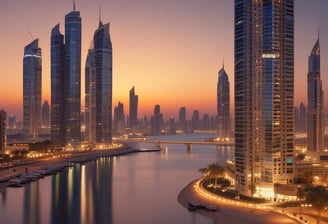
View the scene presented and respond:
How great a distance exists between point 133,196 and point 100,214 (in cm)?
1200

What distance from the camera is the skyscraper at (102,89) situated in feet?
518

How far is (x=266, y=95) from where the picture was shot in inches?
2245

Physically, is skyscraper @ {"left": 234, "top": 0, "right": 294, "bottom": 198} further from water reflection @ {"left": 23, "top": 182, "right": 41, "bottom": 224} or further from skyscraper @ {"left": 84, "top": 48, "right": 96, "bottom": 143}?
skyscraper @ {"left": 84, "top": 48, "right": 96, "bottom": 143}

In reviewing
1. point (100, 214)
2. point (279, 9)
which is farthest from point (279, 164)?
point (100, 214)

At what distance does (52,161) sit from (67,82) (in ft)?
170

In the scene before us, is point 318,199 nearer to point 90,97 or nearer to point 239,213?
point 239,213

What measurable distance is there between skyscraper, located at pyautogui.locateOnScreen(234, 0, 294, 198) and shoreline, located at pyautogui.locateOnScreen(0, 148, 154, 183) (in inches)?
1771

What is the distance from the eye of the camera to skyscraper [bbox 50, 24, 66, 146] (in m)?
154

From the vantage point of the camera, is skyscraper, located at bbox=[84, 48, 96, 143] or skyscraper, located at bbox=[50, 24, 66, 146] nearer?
skyscraper, located at bbox=[50, 24, 66, 146]

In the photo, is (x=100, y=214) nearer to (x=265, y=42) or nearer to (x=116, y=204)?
(x=116, y=204)

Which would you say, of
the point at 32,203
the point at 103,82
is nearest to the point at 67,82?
the point at 103,82

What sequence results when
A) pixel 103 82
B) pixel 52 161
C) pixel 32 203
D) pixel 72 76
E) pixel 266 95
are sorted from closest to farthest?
1. pixel 266 95
2. pixel 32 203
3. pixel 52 161
4. pixel 72 76
5. pixel 103 82

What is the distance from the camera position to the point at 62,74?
155125 mm

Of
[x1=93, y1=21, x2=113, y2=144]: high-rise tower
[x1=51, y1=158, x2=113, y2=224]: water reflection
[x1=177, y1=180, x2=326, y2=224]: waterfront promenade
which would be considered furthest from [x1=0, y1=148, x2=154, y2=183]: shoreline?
[x1=177, y1=180, x2=326, y2=224]: waterfront promenade
